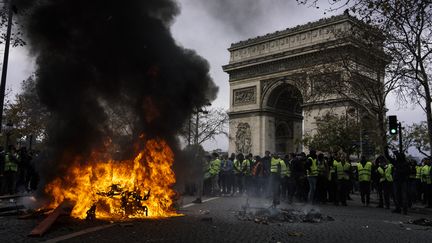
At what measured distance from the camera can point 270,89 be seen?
127 feet

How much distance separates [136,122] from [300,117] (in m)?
36.0

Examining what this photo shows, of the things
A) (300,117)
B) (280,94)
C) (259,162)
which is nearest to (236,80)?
(280,94)

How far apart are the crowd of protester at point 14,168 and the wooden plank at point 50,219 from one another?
759 cm

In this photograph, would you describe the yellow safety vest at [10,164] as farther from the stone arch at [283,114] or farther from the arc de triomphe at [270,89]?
the stone arch at [283,114]

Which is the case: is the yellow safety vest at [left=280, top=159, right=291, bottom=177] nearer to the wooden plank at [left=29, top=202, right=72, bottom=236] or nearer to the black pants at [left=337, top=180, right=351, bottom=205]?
the black pants at [left=337, top=180, right=351, bottom=205]

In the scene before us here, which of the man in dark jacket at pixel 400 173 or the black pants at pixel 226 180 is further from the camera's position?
the black pants at pixel 226 180

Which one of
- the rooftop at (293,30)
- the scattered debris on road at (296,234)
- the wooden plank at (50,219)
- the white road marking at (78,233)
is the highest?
the rooftop at (293,30)

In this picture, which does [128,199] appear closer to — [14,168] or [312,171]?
[312,171]

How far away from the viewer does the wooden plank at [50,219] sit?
235 inches

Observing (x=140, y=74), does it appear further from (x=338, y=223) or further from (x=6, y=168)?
(x=6, y=168)

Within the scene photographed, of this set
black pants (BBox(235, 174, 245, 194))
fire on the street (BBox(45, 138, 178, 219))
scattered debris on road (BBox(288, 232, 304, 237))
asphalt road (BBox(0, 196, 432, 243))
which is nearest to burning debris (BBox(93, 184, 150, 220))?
fire on the street (BBox(45, 138, 178, 219))

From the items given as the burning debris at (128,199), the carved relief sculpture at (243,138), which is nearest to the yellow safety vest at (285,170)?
the burning debris at (128,199)

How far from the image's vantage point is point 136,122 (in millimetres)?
8867

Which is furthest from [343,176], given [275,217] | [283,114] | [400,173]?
[283,114]
